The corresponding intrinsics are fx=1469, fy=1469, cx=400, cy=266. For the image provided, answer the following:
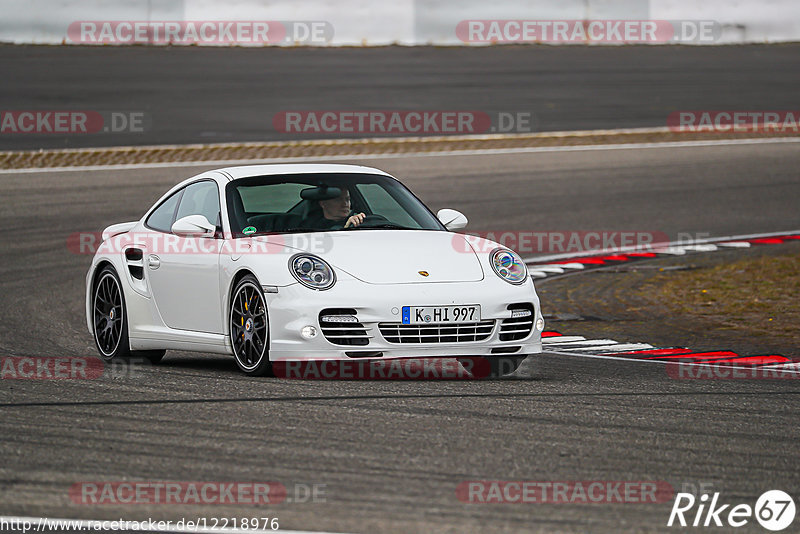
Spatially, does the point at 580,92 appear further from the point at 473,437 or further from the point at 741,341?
the point at 473,437

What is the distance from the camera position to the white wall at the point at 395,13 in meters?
28.7

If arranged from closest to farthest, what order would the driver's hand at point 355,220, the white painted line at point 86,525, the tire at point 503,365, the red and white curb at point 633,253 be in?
the white painted line at point 86,525
the tire at point 503,365
the driver's hand at point 355,220
the red and white curb at point 633,253

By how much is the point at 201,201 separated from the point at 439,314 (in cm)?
216

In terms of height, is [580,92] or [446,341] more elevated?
[580,92]

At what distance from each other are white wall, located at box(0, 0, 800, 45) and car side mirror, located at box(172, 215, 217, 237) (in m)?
19.7

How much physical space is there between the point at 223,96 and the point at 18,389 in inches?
797

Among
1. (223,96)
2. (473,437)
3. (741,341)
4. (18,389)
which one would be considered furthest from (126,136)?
(473,437)

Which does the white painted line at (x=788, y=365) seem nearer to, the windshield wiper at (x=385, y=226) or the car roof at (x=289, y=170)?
the windshield wiper at (x=385, y=226)

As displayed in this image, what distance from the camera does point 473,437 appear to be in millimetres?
6570
